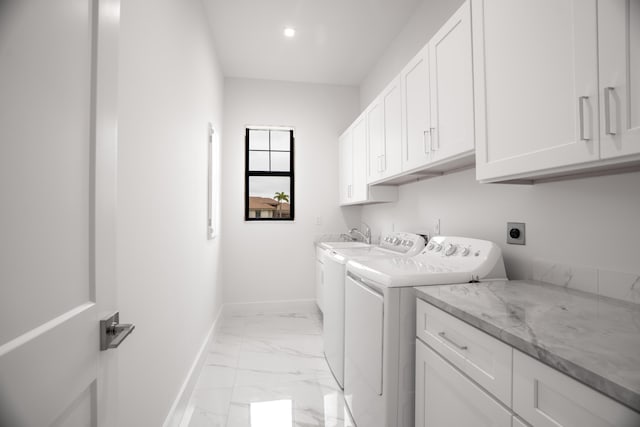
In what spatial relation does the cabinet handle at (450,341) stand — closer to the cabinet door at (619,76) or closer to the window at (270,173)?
the cabinet door at (619,76)

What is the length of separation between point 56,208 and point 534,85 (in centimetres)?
142

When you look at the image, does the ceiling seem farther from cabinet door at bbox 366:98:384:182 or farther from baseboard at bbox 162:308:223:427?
baseboard at bbox 162:308:223:427

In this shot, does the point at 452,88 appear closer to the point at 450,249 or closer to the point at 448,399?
the point at 450,249

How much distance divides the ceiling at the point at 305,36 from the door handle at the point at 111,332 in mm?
2687

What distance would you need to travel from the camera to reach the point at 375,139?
2.71m

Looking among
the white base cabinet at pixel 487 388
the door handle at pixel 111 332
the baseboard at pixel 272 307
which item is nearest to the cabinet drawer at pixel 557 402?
the white base cabinet at pixel 487 388

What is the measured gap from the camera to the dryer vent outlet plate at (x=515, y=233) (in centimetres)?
158

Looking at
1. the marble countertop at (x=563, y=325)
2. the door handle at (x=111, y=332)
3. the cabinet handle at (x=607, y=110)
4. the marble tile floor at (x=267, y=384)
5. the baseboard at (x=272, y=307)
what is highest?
the cabinet handle at (x=607, y=110)

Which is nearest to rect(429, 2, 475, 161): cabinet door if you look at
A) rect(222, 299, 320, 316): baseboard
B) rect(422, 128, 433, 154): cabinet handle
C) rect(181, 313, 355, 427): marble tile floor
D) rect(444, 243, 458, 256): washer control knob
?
rect(422, 128, 433, 154): cabinet handle

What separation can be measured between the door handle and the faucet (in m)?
3.13

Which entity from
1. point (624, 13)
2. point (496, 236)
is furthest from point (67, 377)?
point (496, 236)

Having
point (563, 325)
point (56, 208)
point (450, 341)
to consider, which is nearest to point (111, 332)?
point (56, 208)

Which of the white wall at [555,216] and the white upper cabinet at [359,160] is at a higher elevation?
the white upper cabinet at [359,160]

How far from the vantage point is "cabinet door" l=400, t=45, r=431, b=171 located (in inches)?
72.4
